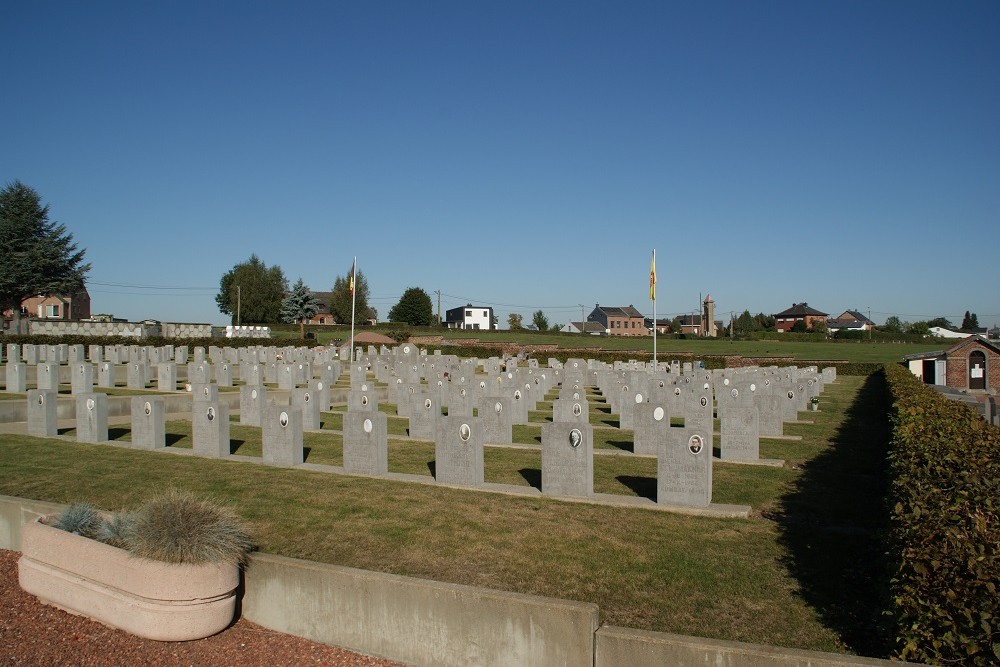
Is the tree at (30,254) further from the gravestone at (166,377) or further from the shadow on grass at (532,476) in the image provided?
the shadow on grass at (532,476)

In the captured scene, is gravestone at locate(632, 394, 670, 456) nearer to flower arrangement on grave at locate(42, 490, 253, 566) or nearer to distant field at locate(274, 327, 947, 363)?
flower arrangement on grave at locate(42, 490, 253, 566)

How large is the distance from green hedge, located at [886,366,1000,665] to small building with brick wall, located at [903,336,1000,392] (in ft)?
115

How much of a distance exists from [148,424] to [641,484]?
8963 mm

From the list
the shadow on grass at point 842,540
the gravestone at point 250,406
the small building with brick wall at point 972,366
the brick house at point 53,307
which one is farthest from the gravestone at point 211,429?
the brick house at point 53,307

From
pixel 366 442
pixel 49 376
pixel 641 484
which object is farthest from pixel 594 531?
pixel 49 376

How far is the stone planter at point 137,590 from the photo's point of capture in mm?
5660

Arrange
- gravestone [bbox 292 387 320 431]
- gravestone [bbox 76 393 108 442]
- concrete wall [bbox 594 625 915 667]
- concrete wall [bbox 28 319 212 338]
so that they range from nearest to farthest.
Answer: concrete wall [bbox 594 625 915 667], gravestone [bbox 76 393 108 442], gravestone [bbox 292 387 320 431], concrete wall [bbox 28 319 212 338]

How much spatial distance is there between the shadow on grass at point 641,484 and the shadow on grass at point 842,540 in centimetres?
176

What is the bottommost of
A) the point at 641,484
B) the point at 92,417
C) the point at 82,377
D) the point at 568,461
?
the point at 641,484

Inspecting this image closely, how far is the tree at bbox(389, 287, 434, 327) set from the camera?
103 m

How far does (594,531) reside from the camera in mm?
8172

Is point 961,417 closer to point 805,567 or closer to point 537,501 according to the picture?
point 805,567

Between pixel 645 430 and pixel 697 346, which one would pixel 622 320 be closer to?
pixel 697 346

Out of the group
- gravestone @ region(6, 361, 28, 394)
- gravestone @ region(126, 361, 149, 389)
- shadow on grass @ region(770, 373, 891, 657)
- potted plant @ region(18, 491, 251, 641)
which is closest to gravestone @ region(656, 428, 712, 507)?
shadow on grass @ region(770, 373, 891, 657)
